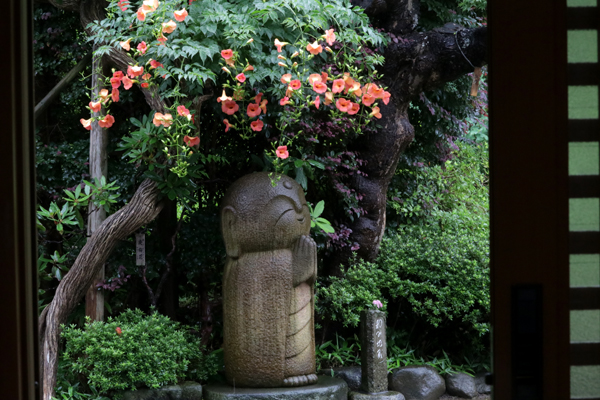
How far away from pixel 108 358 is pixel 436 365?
8.89 feet

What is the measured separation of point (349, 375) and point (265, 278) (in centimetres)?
128

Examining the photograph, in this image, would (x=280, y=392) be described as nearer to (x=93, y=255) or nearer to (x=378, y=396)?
(x=378, y=396)

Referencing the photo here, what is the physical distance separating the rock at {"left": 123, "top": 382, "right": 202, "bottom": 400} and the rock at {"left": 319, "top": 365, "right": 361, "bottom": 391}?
1.09 metres

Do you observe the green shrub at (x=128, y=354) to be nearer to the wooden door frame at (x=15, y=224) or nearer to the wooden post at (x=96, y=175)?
the wooden post at (x=96, y=175)

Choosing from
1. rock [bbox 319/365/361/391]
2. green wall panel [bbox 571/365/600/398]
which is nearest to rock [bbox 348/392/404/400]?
rock [bbox 319/365/361/391]

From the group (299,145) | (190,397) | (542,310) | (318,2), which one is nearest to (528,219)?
(542,310)

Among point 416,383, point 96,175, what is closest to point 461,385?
point 416,383

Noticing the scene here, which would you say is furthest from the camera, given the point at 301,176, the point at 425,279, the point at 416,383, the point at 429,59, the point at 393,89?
the point at 393,89

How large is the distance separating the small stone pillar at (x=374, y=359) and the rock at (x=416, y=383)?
0.29m

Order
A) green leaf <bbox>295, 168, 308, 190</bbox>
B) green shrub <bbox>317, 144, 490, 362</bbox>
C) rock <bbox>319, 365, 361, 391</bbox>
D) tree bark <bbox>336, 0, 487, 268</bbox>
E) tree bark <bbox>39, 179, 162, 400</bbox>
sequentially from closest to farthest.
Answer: tree bark <bbox>39, 179, 162, 400</bbox> → green leaf <bbox>295, 168, 308, 190</bbox> → rock <bbox>319, 365, 361, 391</bbox> → green shrub <bbox>317, 144, 490, 362</bbox> → tree bark <bbox>336, 0, 487, 268</bbox>

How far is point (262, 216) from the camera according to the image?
4281 mm

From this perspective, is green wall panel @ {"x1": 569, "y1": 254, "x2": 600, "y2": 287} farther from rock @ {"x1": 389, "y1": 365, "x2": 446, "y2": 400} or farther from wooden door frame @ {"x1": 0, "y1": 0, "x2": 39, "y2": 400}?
rock @ {"x1": 389, "y1": 365, "x2": 446, "y2": 400}

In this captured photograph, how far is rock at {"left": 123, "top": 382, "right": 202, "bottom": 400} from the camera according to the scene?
428 cm

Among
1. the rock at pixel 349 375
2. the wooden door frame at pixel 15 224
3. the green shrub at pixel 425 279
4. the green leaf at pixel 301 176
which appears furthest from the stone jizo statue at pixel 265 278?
the wooden door frame at pixel 15 224
